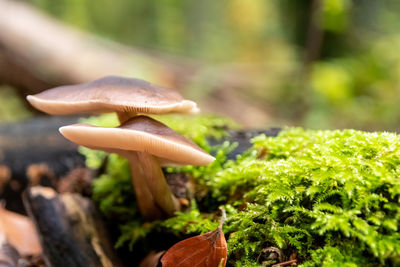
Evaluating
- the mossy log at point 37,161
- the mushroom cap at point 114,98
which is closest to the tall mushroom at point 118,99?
the mushroom cap at point 114,98

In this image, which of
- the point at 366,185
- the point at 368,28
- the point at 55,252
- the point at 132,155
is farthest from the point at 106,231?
the point at 368,28

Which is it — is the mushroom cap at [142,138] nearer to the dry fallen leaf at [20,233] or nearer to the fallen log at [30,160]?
the dry fallen leaf at [20,233]

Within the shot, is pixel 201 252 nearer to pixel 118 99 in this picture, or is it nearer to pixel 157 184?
pixel 157 184

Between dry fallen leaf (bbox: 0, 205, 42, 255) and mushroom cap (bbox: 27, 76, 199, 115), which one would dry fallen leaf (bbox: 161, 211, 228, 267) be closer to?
mushroom cap (bbox: 27, 76, 199, 115)

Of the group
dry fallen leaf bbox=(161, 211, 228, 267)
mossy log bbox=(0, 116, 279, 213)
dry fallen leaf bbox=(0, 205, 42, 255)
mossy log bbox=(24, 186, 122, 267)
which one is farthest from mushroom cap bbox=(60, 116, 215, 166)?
dry fallen leaf bbox=(0, 205, 42, 255)

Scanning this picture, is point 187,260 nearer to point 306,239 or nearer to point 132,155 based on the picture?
point 306,239

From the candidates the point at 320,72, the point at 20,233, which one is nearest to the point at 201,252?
the point at 20,233
